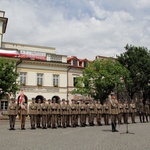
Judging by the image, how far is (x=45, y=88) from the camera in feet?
134

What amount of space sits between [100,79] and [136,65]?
8.06 meters

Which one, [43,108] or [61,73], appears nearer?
[43,108]

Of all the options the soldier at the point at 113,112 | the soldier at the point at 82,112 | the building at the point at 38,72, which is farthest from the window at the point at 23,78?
the soldier at the point at 113,112

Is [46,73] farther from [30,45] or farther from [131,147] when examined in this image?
[131,147]

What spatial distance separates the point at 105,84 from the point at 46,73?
9119 mm

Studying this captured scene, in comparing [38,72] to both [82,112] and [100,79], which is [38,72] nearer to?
[100,79]

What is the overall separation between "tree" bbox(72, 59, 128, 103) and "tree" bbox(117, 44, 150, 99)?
432 centimetres

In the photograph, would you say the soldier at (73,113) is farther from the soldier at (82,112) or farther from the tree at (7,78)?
the tree at (7,78)

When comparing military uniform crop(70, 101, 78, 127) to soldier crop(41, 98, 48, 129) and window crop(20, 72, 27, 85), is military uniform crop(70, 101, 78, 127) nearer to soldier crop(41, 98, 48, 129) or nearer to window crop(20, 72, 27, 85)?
soldier crop(41, 98, 48, 129)

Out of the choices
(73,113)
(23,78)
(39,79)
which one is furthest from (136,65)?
(73,113)

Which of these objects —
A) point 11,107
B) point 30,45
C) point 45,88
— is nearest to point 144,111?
point 11,107

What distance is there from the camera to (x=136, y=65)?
43.2 metres

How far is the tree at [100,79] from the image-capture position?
37.8 m

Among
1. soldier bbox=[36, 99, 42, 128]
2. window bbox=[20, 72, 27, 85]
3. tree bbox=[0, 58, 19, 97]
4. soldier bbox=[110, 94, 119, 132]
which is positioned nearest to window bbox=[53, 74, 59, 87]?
window bbox=[20, 72, 27, 85]
